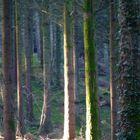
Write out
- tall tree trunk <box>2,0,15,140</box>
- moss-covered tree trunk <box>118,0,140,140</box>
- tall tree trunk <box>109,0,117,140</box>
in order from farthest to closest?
tall tree trunk <box>109,0,117,140</box>
tall tree trunk <box>2,0,15,140</box>
moss-covered tree trunk <box>118,0,140,140</box>

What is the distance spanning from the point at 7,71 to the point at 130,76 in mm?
4570

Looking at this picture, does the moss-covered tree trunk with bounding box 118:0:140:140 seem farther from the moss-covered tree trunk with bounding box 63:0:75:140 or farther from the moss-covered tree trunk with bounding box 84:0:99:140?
the moss-covered tree trunk with bounding box 63:0:75:140

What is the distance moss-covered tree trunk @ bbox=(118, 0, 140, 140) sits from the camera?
11203 mm

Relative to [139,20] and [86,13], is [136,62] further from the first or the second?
[86,13]

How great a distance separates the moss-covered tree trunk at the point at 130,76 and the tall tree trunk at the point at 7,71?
4.33m

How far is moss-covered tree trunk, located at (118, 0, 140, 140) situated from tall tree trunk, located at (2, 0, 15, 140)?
433 cm

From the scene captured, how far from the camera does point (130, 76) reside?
11.2 m

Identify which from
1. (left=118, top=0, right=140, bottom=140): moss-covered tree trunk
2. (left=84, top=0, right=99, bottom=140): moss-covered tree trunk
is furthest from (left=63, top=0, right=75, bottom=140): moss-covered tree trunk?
(left=118, top=0, right=140, bottom=140): moss-covered tree trunk

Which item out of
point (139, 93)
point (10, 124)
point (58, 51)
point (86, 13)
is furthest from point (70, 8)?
point (58, 51)

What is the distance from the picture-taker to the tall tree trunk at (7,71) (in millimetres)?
13875

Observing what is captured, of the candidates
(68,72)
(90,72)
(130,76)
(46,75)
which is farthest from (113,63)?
(130,76)

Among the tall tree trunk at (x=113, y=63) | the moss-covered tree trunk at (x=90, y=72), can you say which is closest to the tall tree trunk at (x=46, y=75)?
the tall tree trunk at (x=113, y=63)

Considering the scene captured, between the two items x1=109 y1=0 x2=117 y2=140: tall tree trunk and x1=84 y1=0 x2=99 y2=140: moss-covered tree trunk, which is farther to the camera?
x1=109 y1=0 x2=117 y2=140: tall tree trunk

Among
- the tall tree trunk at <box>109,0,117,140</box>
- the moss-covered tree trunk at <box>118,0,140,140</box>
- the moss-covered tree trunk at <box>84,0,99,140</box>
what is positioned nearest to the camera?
the moss-covered tree trunk at <box>118,0,140,140</box>
